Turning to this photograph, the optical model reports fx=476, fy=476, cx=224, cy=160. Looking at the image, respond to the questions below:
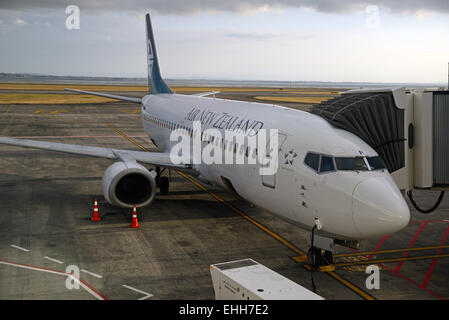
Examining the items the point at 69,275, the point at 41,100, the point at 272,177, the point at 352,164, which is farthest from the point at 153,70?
the point at 41,100

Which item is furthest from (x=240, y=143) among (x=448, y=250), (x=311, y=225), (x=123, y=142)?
(x=123, y=142)

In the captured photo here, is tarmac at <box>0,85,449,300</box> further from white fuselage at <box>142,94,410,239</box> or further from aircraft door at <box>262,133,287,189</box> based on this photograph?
aircraft door at <box>262,133,287,189</box>

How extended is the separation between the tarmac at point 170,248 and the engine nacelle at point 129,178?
96 centimetres

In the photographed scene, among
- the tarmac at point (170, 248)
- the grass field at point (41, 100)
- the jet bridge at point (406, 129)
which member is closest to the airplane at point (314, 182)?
the jet bridge at point (406, 129)

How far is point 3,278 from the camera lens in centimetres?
1276

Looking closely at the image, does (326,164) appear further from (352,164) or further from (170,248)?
(170,248)

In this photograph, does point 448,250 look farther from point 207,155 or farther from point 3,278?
point 3,278

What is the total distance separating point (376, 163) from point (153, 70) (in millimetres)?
22427

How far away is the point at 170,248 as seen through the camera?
15.5 m

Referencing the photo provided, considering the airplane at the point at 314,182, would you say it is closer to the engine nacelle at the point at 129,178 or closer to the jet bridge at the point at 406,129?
the engine nacelle at the point at 129,178

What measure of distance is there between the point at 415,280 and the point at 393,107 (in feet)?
16.1

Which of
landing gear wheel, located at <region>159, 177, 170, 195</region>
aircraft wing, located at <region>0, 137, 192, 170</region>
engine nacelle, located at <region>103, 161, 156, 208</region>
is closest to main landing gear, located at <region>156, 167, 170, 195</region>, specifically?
landing gear wheel, located at <region>159, 177, 170, 195</region>

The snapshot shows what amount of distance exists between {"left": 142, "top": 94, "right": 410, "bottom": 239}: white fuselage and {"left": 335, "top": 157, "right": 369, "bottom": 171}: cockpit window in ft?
0.44
